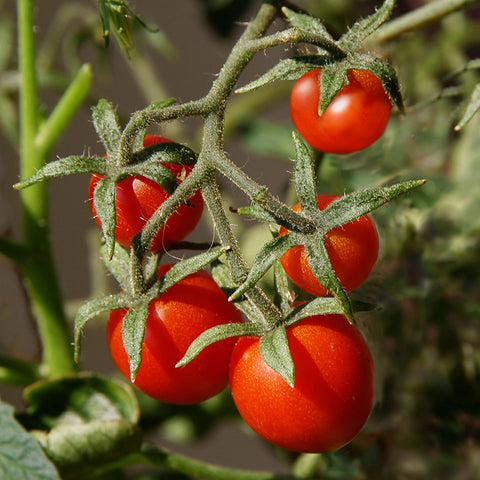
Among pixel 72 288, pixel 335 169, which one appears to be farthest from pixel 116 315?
pixel 72 288

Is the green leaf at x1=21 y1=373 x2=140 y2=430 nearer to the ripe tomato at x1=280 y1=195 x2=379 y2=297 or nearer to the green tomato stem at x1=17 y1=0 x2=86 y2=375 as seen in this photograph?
→ the green tomato stem at x1=17 y1=0 x2=86 y2=375

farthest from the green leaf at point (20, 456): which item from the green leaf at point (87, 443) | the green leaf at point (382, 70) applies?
the green leaf at point (382, 70)

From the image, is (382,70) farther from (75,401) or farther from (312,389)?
(75,401)

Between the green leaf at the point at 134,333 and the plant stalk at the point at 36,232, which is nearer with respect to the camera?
the green leaf at the point at 134,333

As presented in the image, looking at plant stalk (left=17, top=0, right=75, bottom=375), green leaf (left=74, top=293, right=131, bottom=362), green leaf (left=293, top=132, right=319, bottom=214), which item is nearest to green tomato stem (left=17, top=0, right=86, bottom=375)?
plant stalk (left=17, top=0, right=75, bottom=375)

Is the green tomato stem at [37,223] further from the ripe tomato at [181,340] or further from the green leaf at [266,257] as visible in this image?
the green leaf at [266,257]

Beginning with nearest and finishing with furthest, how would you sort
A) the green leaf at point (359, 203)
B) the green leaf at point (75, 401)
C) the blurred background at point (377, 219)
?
the green leaf at point (359, 203)
the green leaf at point (75, 401)
the blurred background at point (377, 219)

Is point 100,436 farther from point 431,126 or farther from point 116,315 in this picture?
point 431,126
